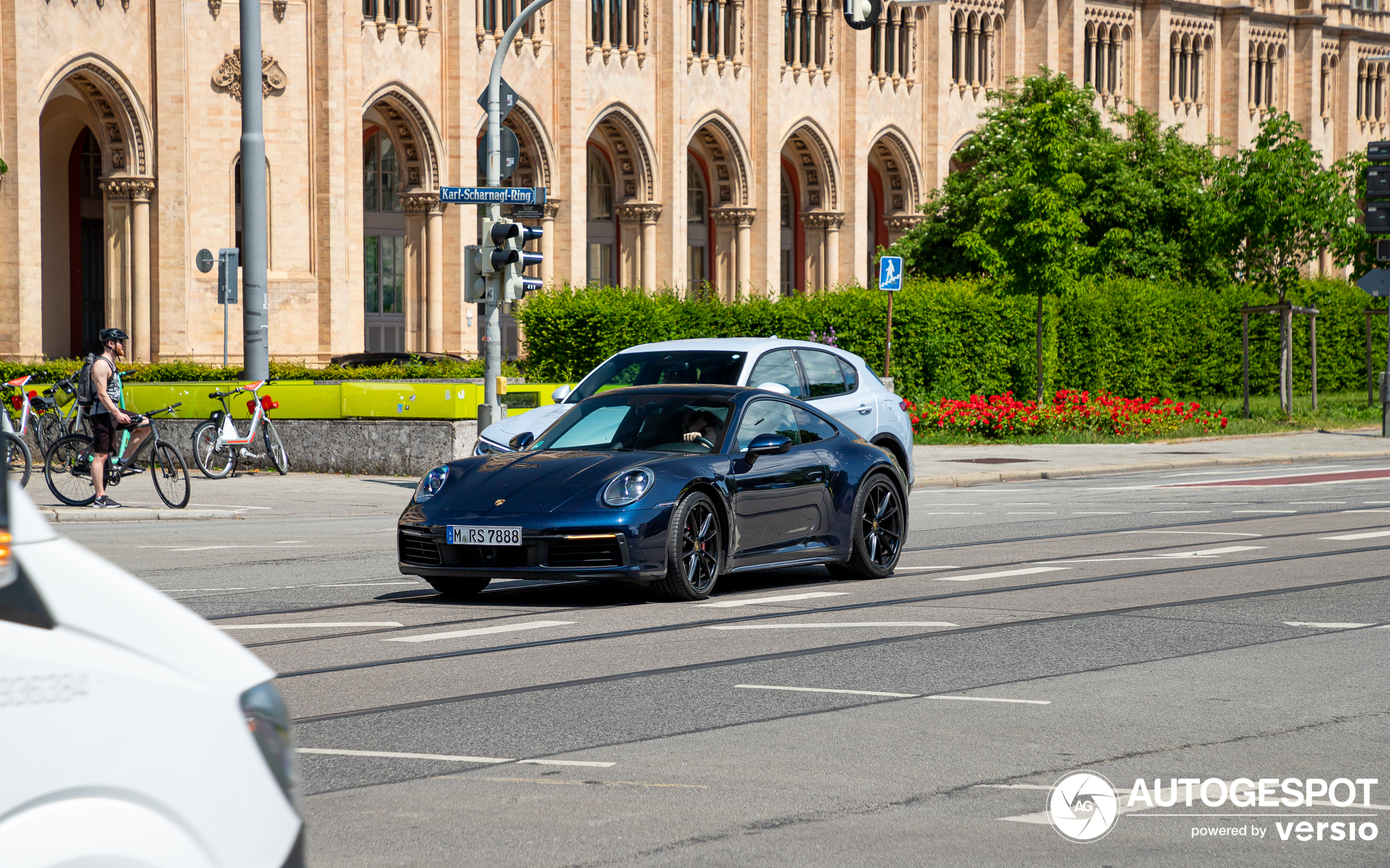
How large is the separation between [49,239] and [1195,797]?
4600 centimetres

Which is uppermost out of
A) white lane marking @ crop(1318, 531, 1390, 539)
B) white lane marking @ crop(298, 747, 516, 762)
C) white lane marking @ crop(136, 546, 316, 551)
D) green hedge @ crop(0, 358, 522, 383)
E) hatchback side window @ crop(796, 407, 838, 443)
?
green hedge @ crop(0, 358, 522, 383)

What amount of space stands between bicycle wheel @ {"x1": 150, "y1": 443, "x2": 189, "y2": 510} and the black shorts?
432 millimetres

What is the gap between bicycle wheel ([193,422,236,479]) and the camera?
22.8 meters

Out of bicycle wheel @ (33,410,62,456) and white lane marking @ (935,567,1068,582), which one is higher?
bicycle wheel @ (33,410,62,456)

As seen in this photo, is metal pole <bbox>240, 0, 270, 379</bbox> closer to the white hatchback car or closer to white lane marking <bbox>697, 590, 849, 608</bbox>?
the white hatchback car

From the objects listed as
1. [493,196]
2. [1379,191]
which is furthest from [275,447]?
[1379,191]

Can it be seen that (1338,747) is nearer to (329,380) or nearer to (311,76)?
(329,380)

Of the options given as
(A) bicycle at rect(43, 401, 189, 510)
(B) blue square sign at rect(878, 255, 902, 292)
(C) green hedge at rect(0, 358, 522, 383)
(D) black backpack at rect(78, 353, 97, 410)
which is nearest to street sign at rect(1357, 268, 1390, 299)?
(B) blue square sign at rect(878, 255, 902, 292)

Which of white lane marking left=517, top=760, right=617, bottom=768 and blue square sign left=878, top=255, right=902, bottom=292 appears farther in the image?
blue square sign left=878, top=255, right=902, bottom=292

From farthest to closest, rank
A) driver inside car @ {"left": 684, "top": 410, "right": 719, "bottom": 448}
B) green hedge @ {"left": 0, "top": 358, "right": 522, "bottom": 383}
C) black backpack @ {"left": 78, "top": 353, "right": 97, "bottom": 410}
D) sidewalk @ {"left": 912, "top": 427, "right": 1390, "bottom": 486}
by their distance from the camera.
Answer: green hedge @ {"left": 0, "top": 358, "right": 522, "bottom": 383} < sidewalk @ {"left": 912, "top": 427, "right": 1390, "bottom": 486} < black backpack @ {"left": 78, "top": 353, "right": 97, "bottom": 410} < driver inside car @ {"left": 684, "top": 410, "right": 719, "bottom": 448}

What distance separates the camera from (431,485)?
34.8 ft

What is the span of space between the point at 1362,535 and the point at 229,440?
13.8 metres

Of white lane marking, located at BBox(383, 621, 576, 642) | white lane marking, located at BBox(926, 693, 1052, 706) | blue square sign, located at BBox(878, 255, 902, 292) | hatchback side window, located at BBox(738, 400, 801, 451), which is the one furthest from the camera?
blue square sign, located at BBox(878, 255, 902, 292)

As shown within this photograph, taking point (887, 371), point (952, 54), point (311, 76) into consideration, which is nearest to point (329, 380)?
point (887, 371)
